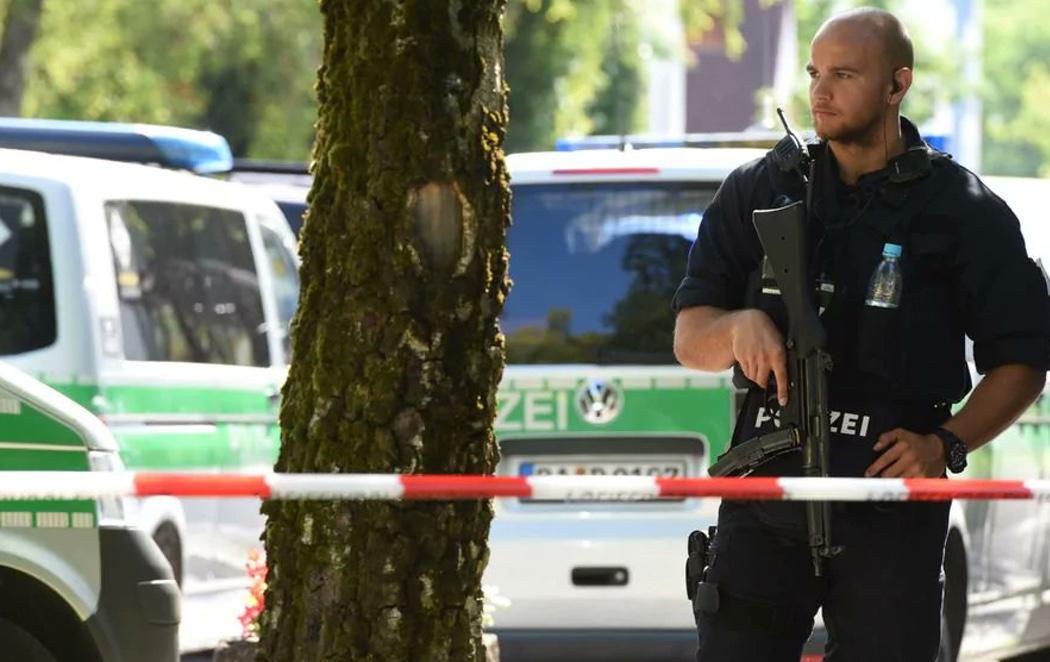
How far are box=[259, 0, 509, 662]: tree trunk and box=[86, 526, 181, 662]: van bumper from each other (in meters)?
1.68

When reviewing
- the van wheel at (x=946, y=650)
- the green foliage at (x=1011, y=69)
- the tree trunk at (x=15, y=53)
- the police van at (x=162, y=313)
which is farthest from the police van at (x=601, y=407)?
the green foliage at (x=1011, y=69)

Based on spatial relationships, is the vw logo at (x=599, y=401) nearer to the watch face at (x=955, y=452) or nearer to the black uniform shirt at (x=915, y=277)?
the black uniform shirt at (x=915, y=277)

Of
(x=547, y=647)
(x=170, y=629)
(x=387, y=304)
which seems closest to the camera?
(x=387, y=304)

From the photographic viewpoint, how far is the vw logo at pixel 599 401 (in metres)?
7.63

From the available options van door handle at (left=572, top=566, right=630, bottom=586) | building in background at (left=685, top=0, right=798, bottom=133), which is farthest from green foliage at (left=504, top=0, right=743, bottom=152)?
van door handle at (left=572, top=566, right=630, bottom=586)

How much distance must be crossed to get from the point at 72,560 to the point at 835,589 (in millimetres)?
2366

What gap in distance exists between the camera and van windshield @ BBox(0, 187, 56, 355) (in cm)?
771

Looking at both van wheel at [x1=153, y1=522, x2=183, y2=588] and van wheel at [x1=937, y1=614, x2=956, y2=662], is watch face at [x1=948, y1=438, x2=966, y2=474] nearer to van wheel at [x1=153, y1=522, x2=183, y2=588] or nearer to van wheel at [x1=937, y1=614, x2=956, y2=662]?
van wheel at [x1=937, y1=614, x2=956, y2=662]

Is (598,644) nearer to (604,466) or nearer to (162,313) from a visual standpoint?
(604,466)

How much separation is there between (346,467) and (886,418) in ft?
3.25

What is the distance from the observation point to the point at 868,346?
14.6 feet

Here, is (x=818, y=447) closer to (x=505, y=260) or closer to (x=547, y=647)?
(x=505, y=260)

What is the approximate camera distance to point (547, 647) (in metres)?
7.56

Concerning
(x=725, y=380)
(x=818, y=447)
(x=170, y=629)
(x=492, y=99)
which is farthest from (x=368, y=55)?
(x=725, y=380)
